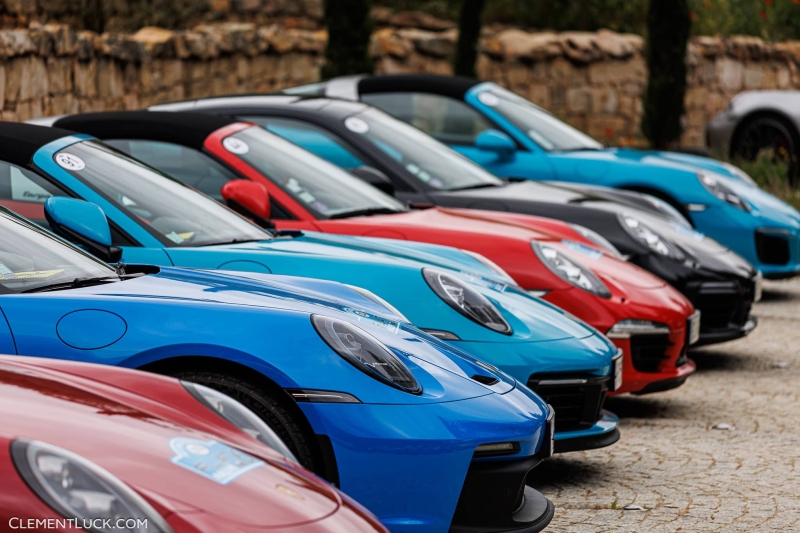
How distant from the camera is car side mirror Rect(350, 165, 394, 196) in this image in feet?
22.8

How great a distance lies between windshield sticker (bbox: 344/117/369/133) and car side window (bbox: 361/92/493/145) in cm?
222

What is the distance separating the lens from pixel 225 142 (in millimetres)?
6062

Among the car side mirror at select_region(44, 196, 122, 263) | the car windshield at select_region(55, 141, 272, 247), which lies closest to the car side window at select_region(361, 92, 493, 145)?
the car windshield at select_region(55, 141, 272, 247)

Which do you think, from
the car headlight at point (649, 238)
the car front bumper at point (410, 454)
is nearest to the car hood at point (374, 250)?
the car front bumper at point (410, 454)

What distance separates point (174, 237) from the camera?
481 cm

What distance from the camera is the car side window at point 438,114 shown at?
9.70 m

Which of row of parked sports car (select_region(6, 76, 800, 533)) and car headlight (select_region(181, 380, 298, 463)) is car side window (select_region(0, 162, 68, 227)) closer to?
row of parked sports car (select_region(6, 76, 800, 533))

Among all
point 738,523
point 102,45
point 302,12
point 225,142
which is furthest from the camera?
point 302,12

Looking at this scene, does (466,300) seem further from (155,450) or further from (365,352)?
(155,450)

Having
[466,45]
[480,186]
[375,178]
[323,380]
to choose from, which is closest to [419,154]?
[480,186]

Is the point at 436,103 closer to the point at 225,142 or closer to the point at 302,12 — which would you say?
the point at 225,142

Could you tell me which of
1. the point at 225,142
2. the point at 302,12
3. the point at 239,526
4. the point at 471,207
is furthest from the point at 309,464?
the point at 302,12

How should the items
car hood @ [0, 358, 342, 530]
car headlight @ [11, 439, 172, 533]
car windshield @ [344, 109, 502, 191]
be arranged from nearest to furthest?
1. car headlight @ [11, 439, 172, 533]
2. car hood @ [0, 358, 342, 530]
3. car windshield @ [344, 109, 502, 191]

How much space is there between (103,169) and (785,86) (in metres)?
17.5
